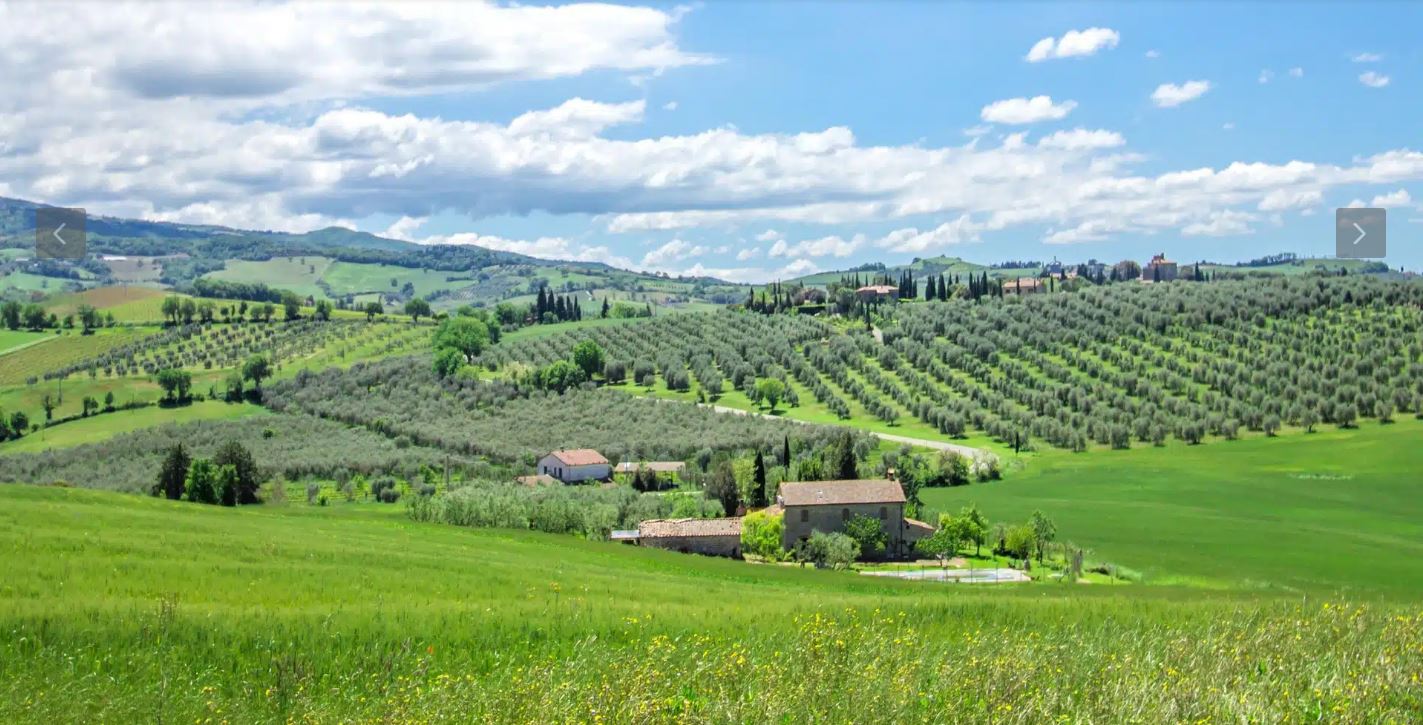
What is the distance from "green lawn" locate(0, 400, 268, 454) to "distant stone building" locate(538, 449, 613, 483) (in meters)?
64.5

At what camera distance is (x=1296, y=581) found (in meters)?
53.1

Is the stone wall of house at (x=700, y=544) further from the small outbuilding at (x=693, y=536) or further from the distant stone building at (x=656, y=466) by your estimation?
the distant stone building at (x=656, y=466)

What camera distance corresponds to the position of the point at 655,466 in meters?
114

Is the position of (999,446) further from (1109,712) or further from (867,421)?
(1109,712)

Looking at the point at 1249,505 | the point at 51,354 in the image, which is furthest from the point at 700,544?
the point at 51,354

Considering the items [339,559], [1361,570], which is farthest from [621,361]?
[339,559]

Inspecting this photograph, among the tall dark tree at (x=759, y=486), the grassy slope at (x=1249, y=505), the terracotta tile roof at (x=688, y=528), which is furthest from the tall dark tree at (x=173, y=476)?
the grassy slope at (x=1249, y=505)

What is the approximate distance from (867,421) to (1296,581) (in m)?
85.0

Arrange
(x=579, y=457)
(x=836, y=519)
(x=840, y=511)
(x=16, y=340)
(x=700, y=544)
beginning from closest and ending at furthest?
(x=700, y=544), (x=836, y=519), (x=840, y=511), (x=579, y=457), (x=16, y=340)

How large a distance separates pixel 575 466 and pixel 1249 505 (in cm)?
6257

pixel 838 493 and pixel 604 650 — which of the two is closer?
pixel 604 650

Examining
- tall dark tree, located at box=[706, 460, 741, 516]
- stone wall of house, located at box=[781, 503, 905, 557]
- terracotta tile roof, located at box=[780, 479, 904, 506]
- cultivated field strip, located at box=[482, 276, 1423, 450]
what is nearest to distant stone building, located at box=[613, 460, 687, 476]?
tall dark tree, located at box=[706, 460, 741, 516]

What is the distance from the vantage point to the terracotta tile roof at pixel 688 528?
75.2 meters

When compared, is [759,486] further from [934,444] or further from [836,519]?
[934,444]
